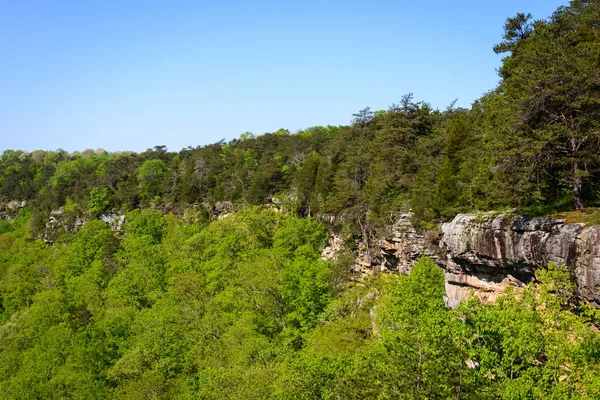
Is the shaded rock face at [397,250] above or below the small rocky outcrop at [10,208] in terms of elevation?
below

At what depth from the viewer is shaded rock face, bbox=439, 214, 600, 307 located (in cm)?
1342

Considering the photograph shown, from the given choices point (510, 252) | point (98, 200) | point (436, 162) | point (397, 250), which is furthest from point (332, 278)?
point (98, 200)

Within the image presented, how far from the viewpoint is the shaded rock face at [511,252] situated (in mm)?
13422

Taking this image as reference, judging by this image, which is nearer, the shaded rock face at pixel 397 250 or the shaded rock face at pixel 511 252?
the shaded rock face at pixel 511 252

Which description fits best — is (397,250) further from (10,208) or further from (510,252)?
(10,208)

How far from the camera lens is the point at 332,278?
3734cm

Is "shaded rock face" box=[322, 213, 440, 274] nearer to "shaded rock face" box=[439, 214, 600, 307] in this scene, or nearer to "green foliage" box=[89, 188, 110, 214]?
"shaded rock face" box=[439, 214, 600, 307]

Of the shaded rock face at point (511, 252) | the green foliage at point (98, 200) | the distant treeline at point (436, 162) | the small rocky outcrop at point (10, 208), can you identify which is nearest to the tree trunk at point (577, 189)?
the distant treeline at point (436, 162)

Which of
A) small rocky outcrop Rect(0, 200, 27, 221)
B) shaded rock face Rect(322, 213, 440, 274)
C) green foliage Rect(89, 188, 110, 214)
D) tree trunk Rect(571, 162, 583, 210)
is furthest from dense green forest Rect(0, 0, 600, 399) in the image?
small rocky outcrop Rect(0, 200, 27, 221)

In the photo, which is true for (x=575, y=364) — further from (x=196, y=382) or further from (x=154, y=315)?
(x=154, y=315)

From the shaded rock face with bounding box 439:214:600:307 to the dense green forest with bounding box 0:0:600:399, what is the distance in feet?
2.74

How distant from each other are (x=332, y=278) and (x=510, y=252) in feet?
69.3

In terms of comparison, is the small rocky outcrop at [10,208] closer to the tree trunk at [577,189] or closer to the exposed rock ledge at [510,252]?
the exposed rock ledge at [510,252]

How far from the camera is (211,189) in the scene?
73.1 m
